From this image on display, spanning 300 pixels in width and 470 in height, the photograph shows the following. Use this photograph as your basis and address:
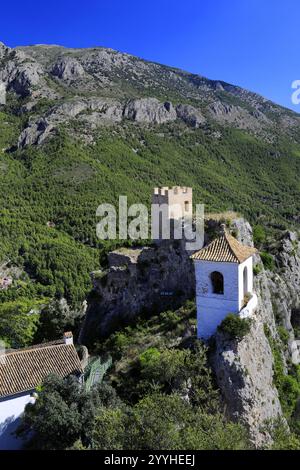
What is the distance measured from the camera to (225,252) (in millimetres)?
19438

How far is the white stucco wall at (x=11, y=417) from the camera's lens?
790 inches

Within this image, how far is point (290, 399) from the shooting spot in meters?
21.7

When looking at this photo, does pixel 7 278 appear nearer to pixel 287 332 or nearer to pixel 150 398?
pixel 287 332

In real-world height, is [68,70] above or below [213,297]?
above

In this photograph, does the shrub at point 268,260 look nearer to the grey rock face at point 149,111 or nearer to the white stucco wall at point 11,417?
the white stucco wall at point 11,417

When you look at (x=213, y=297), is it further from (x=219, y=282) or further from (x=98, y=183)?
(x=98, y=183)

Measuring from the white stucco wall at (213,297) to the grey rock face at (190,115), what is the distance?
128 m

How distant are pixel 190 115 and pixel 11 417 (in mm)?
135389

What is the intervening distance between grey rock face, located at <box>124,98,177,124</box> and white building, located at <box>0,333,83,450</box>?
391ft

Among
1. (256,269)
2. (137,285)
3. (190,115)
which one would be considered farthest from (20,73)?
(256,269)

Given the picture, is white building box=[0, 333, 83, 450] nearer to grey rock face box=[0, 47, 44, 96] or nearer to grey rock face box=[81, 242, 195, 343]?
grey rock face box=[81, 242, 195, 343]

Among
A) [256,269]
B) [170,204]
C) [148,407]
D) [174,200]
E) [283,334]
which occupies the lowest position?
[148,407]
